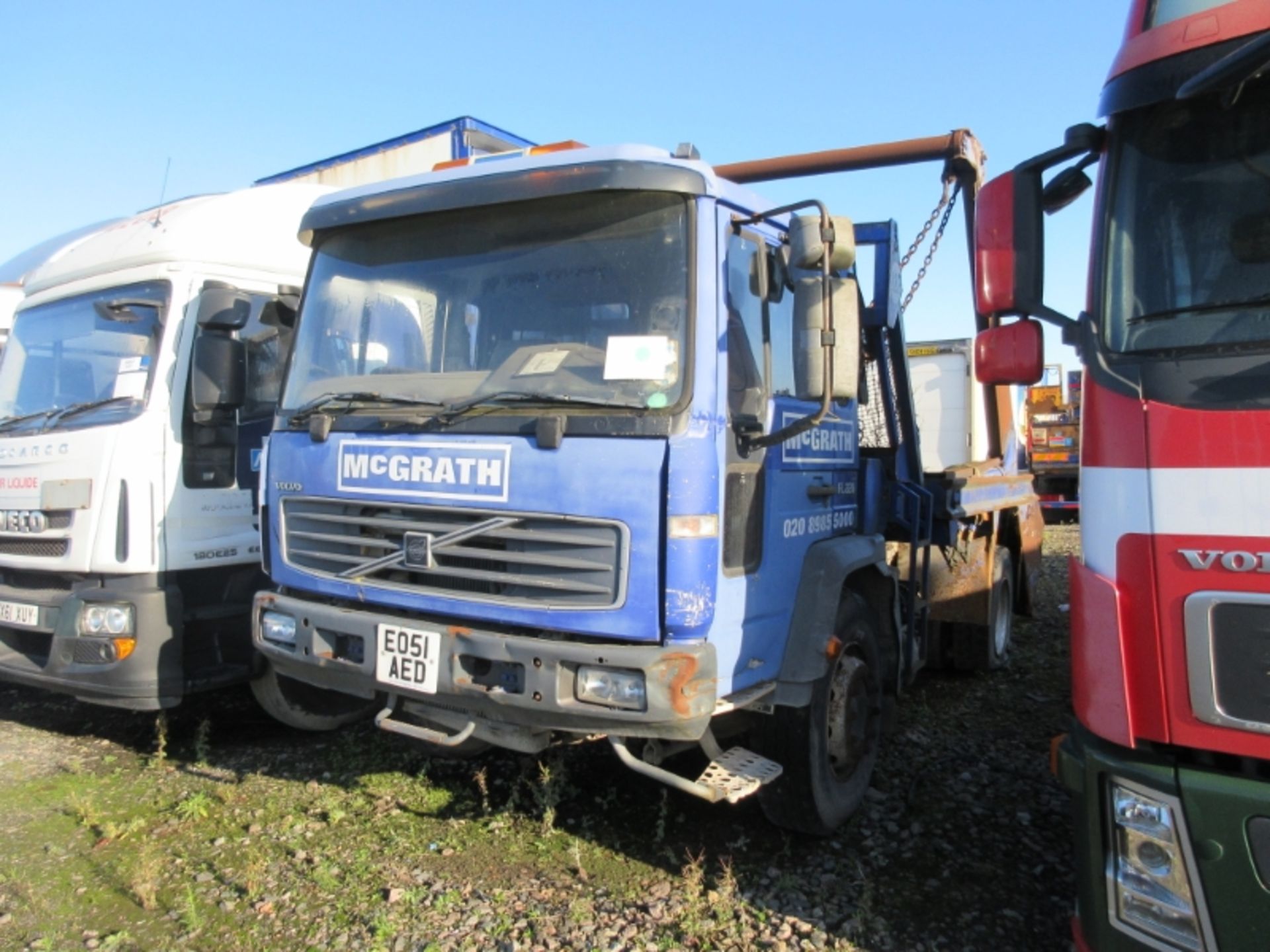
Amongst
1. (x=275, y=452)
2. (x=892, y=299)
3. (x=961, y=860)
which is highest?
(x=892, y=299)

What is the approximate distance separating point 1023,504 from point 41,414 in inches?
272

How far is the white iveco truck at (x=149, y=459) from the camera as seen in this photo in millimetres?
4379

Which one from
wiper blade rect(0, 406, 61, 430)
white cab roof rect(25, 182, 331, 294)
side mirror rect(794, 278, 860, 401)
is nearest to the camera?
side mirror rect(794, 278, 860, 401)

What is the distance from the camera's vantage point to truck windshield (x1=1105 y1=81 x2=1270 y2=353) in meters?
2.16

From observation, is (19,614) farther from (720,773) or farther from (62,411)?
(720,773)

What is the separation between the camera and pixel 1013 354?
2607 millimetres

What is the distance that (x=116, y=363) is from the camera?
4.70m

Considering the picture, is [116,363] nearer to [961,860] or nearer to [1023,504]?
[961,860]

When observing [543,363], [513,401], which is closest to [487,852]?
[513,401]

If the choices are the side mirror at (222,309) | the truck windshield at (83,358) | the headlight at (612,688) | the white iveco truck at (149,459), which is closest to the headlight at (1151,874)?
the headlight at (612,688)

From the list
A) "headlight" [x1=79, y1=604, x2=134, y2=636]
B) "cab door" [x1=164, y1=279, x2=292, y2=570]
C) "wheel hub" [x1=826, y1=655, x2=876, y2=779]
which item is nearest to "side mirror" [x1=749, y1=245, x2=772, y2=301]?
"wheel hub" [x1=826, y1=655, x2=876, y2=779]

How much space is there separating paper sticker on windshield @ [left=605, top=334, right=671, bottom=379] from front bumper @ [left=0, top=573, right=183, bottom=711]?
110 inches

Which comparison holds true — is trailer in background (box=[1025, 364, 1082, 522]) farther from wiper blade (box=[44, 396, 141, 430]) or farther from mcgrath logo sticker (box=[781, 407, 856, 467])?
wiper blade (box=[44, 396, 141, 430])

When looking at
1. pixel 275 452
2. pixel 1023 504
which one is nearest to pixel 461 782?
pixel 275 452
